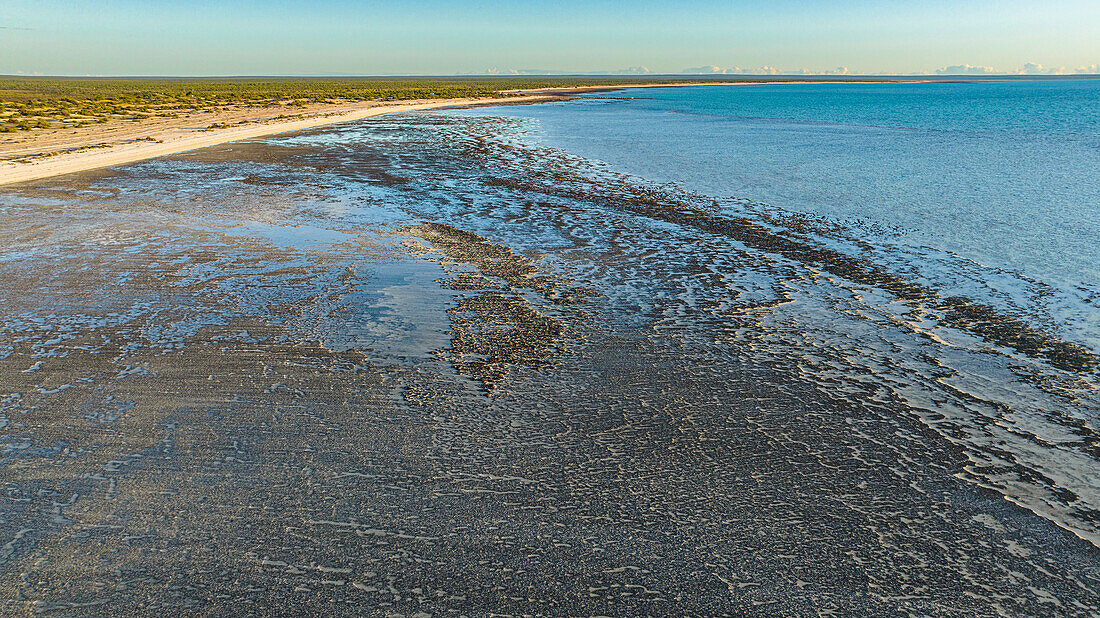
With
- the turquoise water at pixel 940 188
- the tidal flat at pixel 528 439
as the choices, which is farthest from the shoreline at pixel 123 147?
the turquoise water at pixel 940 188

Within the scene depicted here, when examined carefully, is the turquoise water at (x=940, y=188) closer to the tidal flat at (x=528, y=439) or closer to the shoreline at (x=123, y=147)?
the tidal flat at (x=528, y=439)

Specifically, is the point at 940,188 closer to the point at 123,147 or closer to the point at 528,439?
the point at 528,439

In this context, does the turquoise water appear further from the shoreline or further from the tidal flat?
the shoreline

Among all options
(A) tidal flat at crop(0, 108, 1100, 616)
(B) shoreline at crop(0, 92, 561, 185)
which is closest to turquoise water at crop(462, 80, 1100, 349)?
(A) tidal flat at crop(0, 108, 1100, 616)

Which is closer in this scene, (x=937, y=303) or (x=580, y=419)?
(x=580, y=419)

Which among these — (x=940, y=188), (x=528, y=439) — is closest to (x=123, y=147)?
(x=528, y=439)

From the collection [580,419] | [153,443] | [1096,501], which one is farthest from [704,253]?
[153,443]

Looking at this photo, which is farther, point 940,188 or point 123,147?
point 123,147

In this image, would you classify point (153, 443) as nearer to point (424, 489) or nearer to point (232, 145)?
point (424, 489)
